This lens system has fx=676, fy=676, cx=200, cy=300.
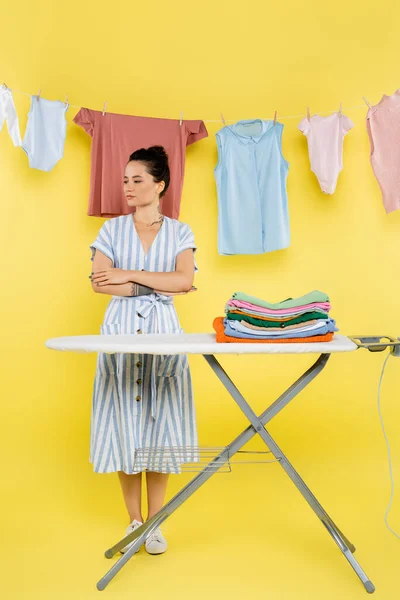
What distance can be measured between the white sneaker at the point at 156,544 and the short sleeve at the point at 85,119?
242cm

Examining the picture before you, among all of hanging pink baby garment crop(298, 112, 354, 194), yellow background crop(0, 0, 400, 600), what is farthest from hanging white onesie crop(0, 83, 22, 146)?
hanging pink baby garment crop(298, 112, 354, 194)

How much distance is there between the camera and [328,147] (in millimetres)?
4180

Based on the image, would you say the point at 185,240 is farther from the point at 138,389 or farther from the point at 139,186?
the point at 138,389

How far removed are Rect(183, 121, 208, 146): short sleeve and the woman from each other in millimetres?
1280

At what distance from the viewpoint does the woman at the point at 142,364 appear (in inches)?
103

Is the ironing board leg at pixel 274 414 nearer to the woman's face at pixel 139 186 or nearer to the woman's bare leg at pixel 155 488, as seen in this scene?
the woman's bare leg at pixel 155 488

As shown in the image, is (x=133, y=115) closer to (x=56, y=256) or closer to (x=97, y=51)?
(x=97, y=51)

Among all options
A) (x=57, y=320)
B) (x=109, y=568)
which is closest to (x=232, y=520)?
(x=109, y=568)

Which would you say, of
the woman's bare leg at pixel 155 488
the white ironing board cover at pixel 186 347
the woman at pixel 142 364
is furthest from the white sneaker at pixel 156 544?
the white ironing board cover at pixel 186 347

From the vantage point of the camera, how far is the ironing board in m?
2.04

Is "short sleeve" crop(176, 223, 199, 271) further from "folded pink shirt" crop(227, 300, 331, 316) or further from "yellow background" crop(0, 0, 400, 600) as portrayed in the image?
"yellow background" crop(0, 0, 400, 600)

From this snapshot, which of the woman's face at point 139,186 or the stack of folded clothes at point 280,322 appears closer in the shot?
the stack of folded clothes at point 280,322

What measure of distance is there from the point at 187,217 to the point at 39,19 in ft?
5.02

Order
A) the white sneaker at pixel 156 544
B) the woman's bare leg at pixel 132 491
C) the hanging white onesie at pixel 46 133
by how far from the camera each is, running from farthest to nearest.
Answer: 1. the hanging white onesie at pixel 46 133
2. the woman's bare leg at pixel 132 491
3. the white sneaker at pixel 156 544
